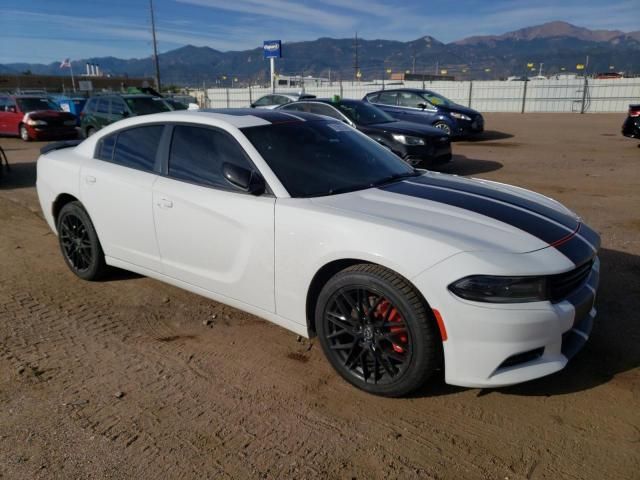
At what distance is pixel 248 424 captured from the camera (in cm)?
275

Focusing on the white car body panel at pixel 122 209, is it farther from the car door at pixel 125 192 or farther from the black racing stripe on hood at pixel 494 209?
the black racing stripe on hood at pixel 494 209

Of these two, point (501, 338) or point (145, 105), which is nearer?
point (501, 338)

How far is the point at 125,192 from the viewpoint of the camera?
4090 millimetres

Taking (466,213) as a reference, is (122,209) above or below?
below

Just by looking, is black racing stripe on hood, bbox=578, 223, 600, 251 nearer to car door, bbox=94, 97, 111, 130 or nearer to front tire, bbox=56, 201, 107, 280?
front tire, bbox=56, 201, 107, 280

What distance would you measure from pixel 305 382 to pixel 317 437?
1.74 ft

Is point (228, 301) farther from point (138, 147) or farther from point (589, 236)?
point (589, 236)

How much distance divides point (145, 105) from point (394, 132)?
827cm

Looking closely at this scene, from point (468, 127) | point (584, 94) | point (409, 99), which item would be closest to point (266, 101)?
point (409, 99)

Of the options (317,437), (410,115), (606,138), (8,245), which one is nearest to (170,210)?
(317,437)

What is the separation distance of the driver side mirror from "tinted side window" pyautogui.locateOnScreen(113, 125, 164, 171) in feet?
3.41

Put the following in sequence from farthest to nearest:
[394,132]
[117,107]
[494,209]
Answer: [117,107], [394,132], [494,209]

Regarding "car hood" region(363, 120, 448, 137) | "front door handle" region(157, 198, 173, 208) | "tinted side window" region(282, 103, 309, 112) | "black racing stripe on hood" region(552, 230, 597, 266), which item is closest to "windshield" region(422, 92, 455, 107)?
"car hood" region(363, 120, 448, 137)

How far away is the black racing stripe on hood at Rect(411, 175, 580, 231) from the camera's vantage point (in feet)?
10.9
